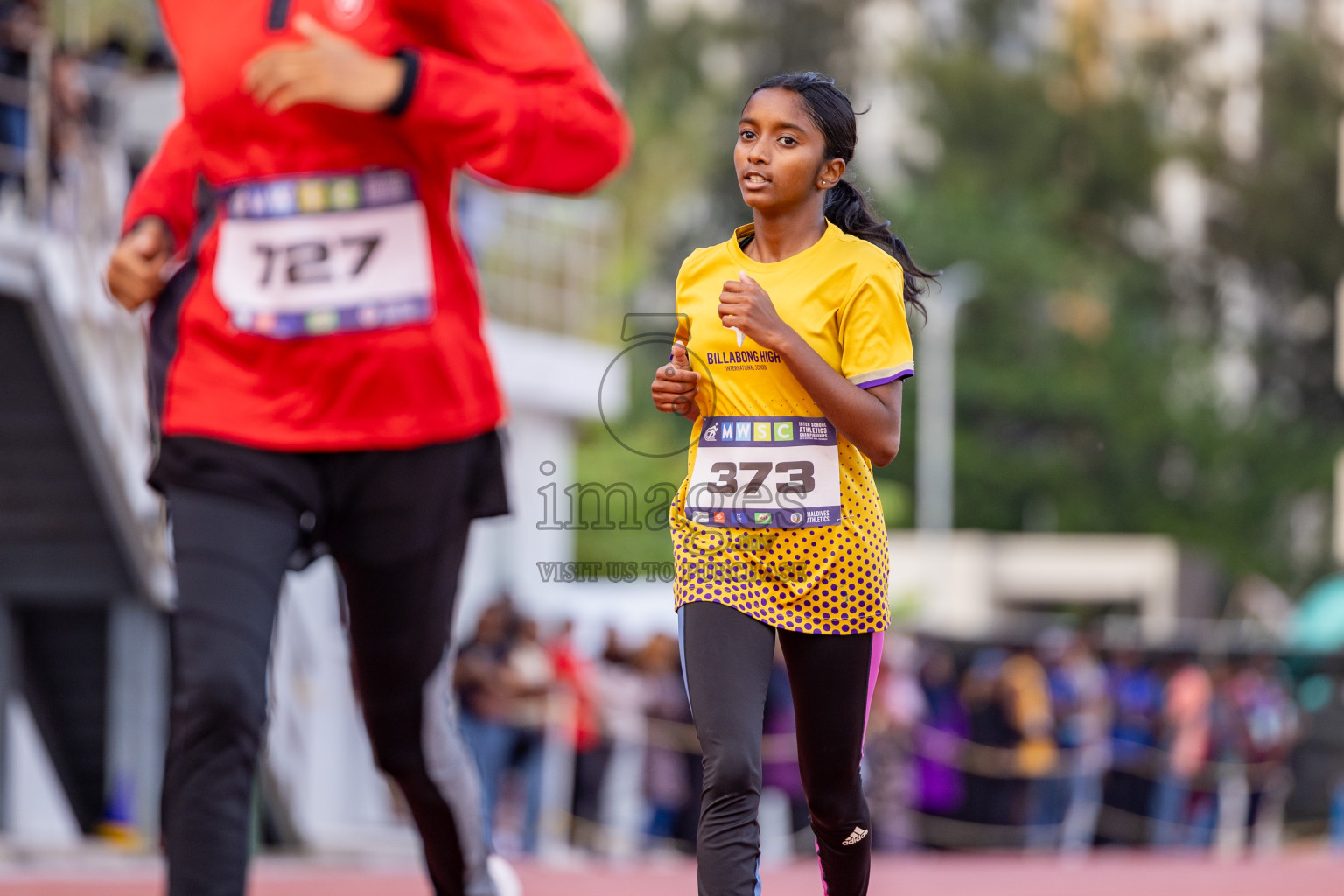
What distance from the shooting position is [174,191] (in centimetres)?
368

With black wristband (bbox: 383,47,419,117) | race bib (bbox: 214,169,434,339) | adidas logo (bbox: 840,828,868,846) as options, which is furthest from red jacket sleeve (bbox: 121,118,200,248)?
adidas logo (bbox: 840,828,868,846)

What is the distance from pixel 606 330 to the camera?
107ft

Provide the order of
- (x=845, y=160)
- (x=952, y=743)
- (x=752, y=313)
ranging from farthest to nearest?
(x=952, y=743) < (x=845, y=160) < (x=752, y=313)

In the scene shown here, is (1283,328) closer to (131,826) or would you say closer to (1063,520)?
(1063,520)

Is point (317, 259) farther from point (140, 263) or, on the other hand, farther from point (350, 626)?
point (350, 626)

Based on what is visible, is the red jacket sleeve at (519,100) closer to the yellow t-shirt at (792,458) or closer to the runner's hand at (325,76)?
the runner's hand at (325,76)

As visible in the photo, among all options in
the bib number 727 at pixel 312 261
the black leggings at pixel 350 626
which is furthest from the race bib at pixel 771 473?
the bib number 727 at pixel 312 261

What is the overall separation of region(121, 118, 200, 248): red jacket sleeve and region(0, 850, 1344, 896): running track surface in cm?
440

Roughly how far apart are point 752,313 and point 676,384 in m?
0.25

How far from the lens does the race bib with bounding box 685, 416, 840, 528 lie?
4.16m

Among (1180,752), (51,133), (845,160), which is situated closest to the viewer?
(845,160)

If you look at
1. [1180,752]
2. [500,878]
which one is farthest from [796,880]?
[1180,752]

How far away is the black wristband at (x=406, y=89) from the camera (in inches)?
134

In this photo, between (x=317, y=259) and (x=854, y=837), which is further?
(x=854, y=837)
